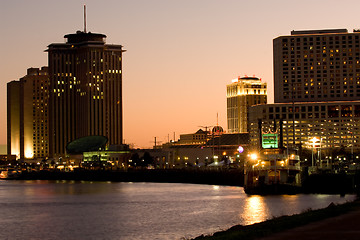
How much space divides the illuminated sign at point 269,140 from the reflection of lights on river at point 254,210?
142 feet

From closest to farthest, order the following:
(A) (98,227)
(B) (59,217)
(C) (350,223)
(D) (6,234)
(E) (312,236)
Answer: (E) (312,236) → (C) (350,223) → (D) (6,234) → (A) (98,227) → (B) (59,217)

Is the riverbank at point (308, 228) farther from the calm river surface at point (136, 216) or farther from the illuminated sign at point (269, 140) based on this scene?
the illuminated sign at point (269, 140)

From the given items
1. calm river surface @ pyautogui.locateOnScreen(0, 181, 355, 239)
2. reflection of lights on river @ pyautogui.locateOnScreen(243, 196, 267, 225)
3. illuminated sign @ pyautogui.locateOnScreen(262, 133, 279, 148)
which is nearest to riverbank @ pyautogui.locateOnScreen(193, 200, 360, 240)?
calm river surface @ pyautogui.locateOnScreen(0, 181, 355, 239)

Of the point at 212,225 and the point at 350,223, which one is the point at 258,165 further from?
the point at 350,223

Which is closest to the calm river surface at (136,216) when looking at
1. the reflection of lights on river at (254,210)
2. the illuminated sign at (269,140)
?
the reflection of lights on river at (254,210)

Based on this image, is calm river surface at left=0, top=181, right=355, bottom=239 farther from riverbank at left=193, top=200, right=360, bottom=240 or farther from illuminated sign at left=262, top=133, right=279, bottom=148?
illuminated sign at left=262, top=133, right=279, bottom=148

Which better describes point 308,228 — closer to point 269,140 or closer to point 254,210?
point 254,210

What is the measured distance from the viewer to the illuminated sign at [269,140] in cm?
15400

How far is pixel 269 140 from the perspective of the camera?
155375 mm

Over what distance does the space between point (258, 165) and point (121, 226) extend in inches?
1810

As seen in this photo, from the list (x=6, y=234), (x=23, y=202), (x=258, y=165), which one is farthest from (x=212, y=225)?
(x=23, y=202)

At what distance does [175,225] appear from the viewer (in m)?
73.6

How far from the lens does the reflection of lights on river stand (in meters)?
75.5

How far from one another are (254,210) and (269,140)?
6905 centimetres
